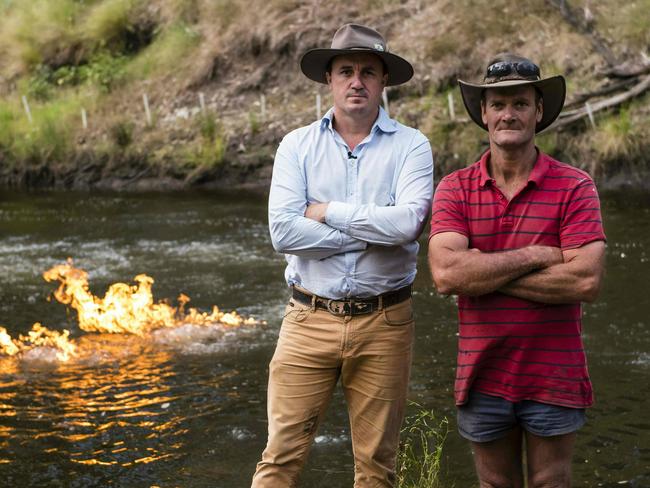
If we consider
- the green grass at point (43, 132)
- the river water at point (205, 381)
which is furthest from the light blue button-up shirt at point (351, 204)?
the green grass at point (43, 132)

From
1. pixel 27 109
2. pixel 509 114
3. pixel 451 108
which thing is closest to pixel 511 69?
pixel 509 114

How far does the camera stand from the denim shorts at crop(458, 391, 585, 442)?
3912 mm

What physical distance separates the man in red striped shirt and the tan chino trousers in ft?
1.68

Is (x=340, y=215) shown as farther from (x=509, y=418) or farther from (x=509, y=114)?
(x=509, y=418)

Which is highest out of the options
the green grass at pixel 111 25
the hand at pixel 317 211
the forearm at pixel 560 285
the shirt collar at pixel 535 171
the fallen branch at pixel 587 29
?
the green grass at pixel 111 25

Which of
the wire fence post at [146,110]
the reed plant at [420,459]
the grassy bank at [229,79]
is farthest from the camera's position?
the wire fence post at [146,110]

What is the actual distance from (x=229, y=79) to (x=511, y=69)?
22.8 metres

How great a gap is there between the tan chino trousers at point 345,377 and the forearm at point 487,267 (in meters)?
0.57

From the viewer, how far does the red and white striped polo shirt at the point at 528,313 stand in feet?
12.9

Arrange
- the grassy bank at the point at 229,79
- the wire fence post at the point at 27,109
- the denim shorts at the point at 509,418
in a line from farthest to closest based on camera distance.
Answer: the wire fence post at the point at 27,109, the grassy bank at the point at 229,79, the denim shorts at the point at 509,418

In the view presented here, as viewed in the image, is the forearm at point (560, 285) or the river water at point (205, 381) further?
the river water at point (205, 381)

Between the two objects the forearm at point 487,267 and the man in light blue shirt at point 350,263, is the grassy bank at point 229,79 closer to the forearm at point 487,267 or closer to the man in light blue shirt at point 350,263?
the man in light blue shirt at point 350,263

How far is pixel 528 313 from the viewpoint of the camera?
3.96m

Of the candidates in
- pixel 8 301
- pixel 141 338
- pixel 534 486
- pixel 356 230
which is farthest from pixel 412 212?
pixel 8 301
